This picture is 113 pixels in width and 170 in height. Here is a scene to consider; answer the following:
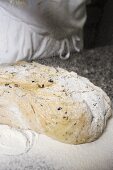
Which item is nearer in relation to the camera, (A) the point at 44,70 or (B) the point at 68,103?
(B) the point at 68,103

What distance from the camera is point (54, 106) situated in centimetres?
75

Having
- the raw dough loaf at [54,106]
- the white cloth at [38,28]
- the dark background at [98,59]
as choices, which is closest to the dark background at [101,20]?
the dark background at [98,59]

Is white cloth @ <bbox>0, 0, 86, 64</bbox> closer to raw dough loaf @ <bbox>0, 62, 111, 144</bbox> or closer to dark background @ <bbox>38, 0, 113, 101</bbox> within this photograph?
dark background @ <bbox>38, 0, 113, 101</bbox>

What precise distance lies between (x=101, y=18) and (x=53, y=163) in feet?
4.32

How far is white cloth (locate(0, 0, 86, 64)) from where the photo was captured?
119cm

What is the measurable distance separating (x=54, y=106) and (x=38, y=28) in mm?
553

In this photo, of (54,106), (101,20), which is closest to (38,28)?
(54,106)

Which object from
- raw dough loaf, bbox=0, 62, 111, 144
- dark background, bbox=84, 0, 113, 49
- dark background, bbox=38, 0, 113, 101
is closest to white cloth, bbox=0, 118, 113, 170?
raw dough loaf, bbox=0, 62, 111, 144

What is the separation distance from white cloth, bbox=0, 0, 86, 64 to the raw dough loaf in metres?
0.36

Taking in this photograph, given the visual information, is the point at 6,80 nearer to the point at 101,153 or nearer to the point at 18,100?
the point at 18,100

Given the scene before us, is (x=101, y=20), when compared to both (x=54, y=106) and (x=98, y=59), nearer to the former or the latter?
(x=98, y=59)

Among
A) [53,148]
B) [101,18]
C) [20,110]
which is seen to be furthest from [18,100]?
[101,18]

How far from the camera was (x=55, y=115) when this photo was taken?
0.74 m

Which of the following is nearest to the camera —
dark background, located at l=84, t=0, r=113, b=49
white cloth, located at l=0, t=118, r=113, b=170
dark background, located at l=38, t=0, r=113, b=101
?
white cloth, located at l=0, t=118, r=113, b=170
